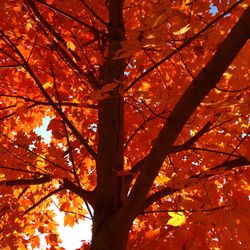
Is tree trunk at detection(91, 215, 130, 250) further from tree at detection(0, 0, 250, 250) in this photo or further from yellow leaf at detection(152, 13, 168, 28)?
yellow leaf at detection(152, 13, 168, 28)

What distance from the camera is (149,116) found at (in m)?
3.26

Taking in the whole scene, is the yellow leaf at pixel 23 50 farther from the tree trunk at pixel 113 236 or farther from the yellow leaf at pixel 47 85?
the tree trunk at pixel 113 236

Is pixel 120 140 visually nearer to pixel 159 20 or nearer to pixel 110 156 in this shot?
pixel 110 156

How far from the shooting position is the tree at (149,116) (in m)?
1.75

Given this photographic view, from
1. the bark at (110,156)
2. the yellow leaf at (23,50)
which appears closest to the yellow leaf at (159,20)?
the bark at (110,156)

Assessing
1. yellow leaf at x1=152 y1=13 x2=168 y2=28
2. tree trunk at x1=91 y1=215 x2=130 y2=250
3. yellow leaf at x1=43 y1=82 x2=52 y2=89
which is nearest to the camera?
yellow leaf at x1=152 y1=13 x2=168 y2=28

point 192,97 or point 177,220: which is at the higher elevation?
point 192,97

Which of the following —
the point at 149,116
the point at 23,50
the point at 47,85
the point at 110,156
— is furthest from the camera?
the point at 47,85

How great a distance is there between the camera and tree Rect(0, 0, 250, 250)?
5.74 feet

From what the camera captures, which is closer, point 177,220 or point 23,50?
point 177,220

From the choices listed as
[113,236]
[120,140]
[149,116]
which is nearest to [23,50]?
[149,116]

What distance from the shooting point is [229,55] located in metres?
1.57

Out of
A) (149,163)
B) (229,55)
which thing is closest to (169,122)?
(149,163)

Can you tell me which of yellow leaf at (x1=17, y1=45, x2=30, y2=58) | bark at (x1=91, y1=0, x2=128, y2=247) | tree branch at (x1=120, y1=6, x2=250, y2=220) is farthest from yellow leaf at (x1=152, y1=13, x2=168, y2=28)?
yellow leaf at (x1=17, y1=45, x2=30, y2=58)
